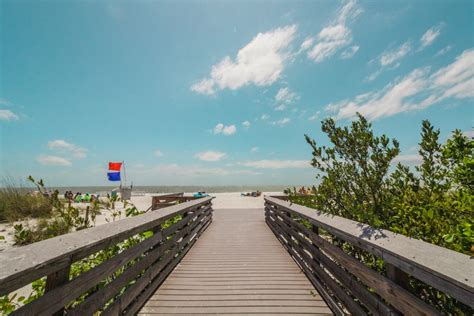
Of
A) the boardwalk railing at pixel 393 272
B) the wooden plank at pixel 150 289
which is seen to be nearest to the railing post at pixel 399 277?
the boardwalk railing at pixel 393 272

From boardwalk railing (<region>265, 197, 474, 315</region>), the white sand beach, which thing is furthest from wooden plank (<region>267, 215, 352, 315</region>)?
the white sand beach

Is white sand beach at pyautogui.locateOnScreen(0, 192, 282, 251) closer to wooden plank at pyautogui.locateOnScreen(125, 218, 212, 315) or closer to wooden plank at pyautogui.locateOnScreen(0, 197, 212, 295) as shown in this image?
wooden plank at pyautogui.locateOnScreen(125, 218, 212, 315)

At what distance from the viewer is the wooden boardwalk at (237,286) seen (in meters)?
2.98

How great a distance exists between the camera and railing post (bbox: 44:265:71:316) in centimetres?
157

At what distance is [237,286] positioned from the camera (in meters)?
3.62

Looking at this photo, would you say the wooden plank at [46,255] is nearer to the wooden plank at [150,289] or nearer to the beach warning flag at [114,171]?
the wooden plank at [150,289]

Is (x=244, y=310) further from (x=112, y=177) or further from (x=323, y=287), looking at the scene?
(x=112, y=177)

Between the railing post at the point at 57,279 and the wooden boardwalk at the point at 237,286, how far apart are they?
5.25ft

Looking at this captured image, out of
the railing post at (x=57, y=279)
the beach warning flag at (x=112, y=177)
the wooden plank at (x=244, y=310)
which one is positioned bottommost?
the wooden plank at (x=244, y=310)

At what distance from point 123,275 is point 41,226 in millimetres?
7849

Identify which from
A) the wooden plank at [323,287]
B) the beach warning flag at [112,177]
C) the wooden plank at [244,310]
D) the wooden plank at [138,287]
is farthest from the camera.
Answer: the beach warning flag at [112,177]

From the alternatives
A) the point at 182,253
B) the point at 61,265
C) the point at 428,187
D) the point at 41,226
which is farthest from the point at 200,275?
the point at 41,226

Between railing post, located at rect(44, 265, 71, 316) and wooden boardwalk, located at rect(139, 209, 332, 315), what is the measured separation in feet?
5.25

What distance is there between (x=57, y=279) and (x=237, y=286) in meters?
2.65
